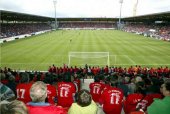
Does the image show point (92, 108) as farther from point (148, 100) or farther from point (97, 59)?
point (97, 59)

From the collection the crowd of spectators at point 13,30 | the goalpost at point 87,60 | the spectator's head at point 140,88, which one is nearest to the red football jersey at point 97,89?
the spectator's head at point 140,88

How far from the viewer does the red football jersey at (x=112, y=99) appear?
7507mm

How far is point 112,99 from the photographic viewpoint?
759 cm

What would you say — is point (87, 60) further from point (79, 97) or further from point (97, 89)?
point (79, 97)

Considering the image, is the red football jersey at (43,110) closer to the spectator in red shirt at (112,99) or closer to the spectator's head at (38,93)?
the spectator's head at (38,93)

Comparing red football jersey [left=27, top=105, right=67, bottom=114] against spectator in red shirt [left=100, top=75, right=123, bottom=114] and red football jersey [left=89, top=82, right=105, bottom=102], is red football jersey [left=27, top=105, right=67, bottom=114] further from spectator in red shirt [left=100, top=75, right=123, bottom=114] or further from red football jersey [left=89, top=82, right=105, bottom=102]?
red football jersey [left=89, top=82, right=105, bottom=102]

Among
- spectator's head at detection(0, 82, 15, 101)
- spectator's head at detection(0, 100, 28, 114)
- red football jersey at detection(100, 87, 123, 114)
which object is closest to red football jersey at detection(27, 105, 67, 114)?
spectator's head at detection(0, 100, 28, 114)

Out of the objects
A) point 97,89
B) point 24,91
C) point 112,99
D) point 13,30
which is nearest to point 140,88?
point 112,99

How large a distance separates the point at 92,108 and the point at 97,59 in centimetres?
2880

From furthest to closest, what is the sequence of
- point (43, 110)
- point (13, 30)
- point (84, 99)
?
point (13, 30) → point (84, 99) → point (43, 110)

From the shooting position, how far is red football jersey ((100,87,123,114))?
7507mm

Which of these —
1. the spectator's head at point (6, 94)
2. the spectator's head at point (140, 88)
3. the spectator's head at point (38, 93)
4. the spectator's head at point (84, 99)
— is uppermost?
the spectator's head at point (38, 93)

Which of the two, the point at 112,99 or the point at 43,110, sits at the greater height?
the point at 43,110

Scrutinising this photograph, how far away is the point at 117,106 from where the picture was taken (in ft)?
25.4
